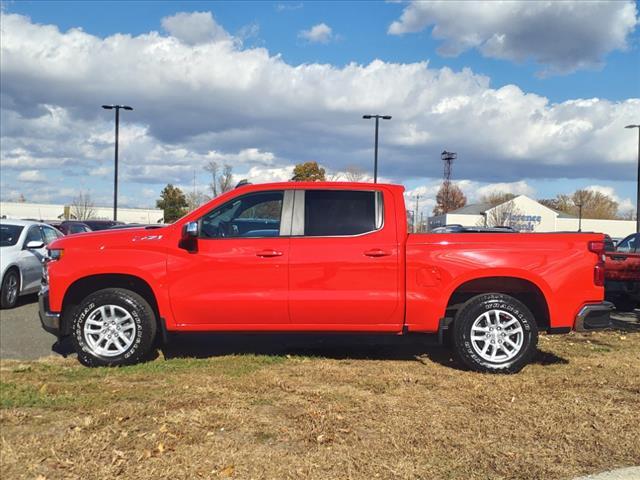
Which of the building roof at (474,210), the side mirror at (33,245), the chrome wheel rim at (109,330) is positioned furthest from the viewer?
the building roof at (474,210)

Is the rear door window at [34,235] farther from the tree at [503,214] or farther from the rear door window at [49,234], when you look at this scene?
the tree at [503,214]

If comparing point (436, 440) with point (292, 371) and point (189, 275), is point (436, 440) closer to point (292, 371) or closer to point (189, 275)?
point (292, 371)

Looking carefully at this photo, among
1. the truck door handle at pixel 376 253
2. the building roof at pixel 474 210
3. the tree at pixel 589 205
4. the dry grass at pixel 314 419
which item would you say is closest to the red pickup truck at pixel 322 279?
the truck door handle at pixel 376 253

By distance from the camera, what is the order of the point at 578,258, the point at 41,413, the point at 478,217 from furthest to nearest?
the point at 478,217, the point at 578,258, the point at 41,413

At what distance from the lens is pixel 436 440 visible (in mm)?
3879

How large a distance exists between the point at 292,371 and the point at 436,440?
6.57 ft

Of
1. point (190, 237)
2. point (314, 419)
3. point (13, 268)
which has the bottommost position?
point (314, 419)

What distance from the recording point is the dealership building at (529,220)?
7881cm

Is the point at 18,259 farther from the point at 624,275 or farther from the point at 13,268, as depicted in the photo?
the point at 624,275

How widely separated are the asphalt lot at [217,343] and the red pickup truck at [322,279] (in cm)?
19

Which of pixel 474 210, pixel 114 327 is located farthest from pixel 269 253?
pixel 474 210

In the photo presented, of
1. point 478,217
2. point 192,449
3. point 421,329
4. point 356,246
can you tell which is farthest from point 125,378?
point 478,217

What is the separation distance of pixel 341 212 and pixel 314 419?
222cm

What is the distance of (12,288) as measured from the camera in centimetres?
950
